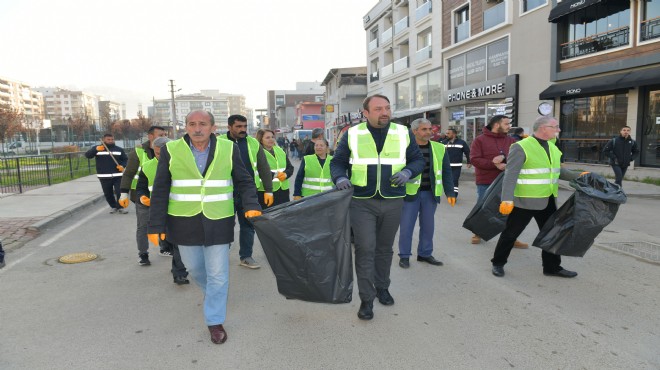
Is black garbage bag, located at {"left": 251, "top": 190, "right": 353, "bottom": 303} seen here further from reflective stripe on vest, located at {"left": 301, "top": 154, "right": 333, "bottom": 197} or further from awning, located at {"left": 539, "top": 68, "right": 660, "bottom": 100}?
awning, located at {"left": 539, "top": 68, "right": 660, "bottom": 100}

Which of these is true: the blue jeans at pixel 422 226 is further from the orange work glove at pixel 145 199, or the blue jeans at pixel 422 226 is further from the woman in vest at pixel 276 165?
the orange work glove at pixel 145 199

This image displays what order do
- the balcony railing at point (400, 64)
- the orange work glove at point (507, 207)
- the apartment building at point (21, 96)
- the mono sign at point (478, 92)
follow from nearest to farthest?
the orange work glove at point (507, 207) → the mono sign at point (478, 92) → the balcony railing at point (400, 64) → the apartment building at point (21, 96)

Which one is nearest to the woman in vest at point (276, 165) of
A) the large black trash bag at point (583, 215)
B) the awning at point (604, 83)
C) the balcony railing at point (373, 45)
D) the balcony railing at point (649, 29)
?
the large black trash bag at point (583, 215)

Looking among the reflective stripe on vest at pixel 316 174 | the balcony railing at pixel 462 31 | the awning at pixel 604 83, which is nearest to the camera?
the reflective stripe on vest at pixel 316 174

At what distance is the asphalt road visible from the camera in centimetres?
320

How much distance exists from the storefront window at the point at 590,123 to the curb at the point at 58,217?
54.1 ft

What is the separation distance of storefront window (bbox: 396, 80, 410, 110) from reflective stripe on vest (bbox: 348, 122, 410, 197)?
1168 inches

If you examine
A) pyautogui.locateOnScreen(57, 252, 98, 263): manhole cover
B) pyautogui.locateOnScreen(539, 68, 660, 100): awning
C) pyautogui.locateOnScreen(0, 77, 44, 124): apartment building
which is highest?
pyautogui.locateOnScreen(0, 77, 44, 124): apartment building

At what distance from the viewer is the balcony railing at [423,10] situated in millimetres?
28386

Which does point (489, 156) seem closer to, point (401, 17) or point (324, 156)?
point (324, 156)

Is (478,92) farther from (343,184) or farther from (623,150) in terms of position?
(343,184)

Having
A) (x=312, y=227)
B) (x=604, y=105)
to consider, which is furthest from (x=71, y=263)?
(x=604, y=105)

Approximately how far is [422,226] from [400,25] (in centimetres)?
3030

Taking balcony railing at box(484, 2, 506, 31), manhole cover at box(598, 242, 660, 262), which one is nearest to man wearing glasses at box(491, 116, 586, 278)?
manhole cover at box(598, 242, 660, 262)
